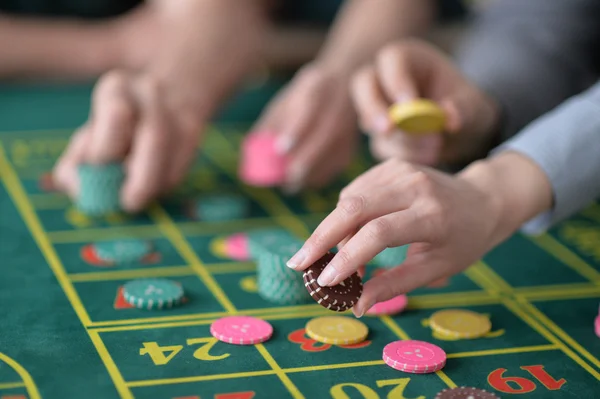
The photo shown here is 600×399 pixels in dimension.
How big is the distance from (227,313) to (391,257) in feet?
1.32

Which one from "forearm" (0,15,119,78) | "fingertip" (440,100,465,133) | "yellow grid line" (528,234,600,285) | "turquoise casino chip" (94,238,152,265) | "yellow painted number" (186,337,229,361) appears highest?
"forearm" (0,15,119,78)

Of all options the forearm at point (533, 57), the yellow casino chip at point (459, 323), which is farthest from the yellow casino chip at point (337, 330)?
the forearm at point (533, 57)

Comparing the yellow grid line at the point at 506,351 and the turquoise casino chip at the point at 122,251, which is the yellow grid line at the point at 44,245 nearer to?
the turquoise casino chip at the point at 122,251

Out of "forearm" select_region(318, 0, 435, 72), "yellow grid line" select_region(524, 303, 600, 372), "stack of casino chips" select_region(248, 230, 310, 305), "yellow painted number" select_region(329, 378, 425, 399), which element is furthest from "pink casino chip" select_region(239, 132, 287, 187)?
"yellow painted number" select_region(329, 378, 425, 399)

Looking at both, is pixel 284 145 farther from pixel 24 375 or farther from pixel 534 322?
pixel 24 375

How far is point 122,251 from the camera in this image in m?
1.84

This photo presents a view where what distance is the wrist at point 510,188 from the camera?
160 centimetres

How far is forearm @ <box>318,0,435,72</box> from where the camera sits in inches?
109

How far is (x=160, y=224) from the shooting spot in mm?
2078

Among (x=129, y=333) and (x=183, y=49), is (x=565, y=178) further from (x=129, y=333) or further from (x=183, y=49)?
(x=183, y=49)

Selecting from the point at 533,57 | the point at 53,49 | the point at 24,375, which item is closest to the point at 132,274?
the point at 24,375

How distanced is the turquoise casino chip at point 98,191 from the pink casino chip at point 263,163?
358 millimetres

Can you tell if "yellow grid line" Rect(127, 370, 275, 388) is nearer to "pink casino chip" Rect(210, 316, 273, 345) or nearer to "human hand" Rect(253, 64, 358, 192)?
"pink casino chip" Rect(210, 316, 273, 345)

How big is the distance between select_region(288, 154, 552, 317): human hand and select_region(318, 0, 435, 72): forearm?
1.14 meters
